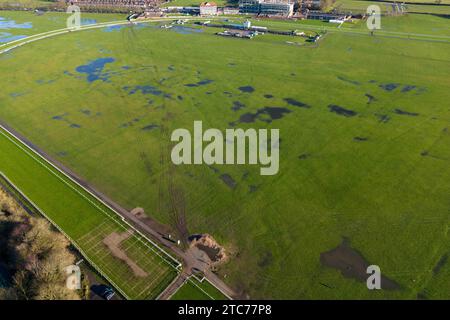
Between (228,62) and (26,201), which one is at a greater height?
(228,62)

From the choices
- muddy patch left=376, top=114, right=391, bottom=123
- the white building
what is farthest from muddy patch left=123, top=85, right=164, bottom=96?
the white building

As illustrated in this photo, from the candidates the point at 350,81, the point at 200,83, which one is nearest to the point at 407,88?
the point at 350,81

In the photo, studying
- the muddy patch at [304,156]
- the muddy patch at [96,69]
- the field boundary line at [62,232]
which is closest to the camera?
the field boundary line at [62,232]

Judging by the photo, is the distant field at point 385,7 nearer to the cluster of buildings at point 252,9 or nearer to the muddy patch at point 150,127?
the cluster of buildings at point 252,9

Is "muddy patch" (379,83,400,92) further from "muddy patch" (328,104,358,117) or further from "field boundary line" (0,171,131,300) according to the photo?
"field boundary line" (0,171,131,300)

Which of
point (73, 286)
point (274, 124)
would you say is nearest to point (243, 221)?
point (73, 286)

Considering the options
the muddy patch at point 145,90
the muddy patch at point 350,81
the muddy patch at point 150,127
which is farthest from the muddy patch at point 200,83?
the muddy patch at point 350,81

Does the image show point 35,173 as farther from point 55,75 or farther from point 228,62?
point 228,62
